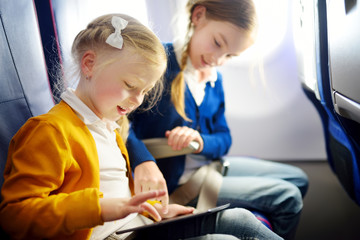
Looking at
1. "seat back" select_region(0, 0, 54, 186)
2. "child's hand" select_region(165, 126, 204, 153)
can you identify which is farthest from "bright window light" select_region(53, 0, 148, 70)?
"child's hand" select_region(165, 126, 204, 153)

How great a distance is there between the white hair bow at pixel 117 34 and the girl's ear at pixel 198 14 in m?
0.41

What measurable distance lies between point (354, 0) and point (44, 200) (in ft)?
2.24

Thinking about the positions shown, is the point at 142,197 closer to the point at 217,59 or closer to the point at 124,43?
the point at 124,43

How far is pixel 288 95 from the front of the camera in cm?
182

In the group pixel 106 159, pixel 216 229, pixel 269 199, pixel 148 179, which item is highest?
pixel 106 159

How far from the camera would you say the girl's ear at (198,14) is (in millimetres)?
1049

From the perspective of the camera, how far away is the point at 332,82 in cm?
87

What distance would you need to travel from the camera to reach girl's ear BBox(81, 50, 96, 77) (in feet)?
2.30

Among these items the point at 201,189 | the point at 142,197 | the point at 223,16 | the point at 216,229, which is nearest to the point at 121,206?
the point at 142,197

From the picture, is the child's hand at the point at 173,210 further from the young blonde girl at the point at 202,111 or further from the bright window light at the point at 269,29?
the bright window light at the point at 269,29

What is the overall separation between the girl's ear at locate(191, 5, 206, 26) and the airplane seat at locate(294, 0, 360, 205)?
31 centimetres

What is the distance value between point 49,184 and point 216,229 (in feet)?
1.27

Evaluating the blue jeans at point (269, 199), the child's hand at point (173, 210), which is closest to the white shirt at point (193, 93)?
the blue jeans at point (269, 199)

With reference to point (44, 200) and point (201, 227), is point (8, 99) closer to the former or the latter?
point (44, 200)
